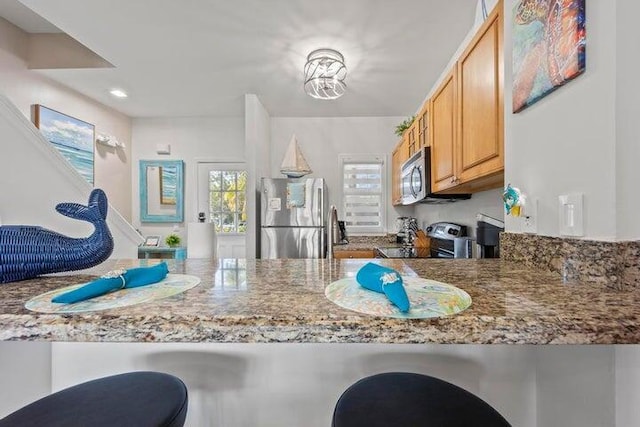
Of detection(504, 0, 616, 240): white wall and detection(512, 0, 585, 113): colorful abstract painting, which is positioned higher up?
detection(512, 0, 585, 113): colorful abstract painting

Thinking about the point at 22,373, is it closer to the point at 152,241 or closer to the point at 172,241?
the point at 172,241

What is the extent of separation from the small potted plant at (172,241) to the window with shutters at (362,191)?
92.7 inches

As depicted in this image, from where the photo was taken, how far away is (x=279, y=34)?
213cm

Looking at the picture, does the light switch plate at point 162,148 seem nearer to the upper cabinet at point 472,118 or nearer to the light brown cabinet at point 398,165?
the light brown cabinet at point 398,165

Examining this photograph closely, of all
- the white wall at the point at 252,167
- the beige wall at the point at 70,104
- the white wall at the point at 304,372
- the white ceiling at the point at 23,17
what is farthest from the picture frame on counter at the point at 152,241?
the white wall at the point at 304,372

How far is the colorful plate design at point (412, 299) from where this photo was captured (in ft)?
1.72

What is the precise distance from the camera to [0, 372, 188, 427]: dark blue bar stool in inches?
23.5

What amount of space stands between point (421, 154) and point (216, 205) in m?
3.07

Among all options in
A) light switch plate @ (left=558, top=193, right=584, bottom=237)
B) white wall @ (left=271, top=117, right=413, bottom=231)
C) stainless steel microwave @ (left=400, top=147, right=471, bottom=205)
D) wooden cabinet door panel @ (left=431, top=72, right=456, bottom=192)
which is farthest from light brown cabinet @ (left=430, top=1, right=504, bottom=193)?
white wall @ (left=271, top=117, right=413, bottom=231)

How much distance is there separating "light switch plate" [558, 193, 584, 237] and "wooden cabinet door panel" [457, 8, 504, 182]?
426 millimetres

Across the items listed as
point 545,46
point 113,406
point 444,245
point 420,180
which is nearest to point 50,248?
point 113,406

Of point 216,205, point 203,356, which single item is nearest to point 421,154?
point 203,356

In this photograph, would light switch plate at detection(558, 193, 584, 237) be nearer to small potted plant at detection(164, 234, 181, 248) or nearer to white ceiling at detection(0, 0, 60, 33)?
white ceiling at detection(0, 0, 60, 33)

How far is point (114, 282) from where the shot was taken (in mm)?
659
